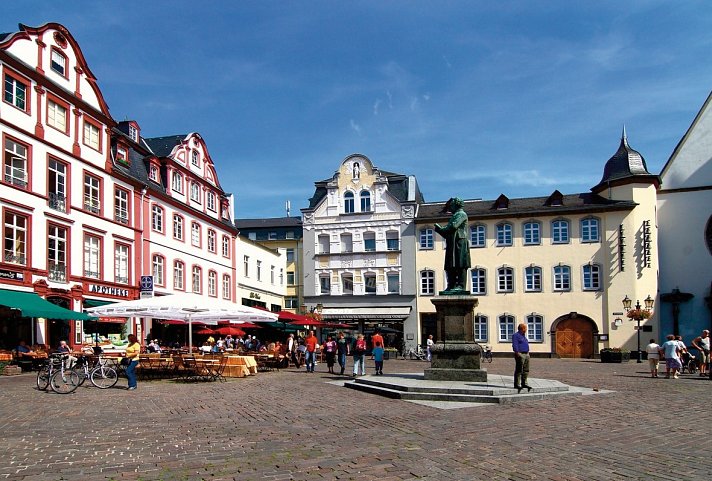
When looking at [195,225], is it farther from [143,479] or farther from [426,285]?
[143,479]

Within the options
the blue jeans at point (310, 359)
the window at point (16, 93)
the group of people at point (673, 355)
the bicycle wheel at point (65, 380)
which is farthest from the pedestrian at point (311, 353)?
the window at point (16, 93)

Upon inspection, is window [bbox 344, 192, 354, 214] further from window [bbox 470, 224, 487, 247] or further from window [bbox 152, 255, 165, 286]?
window [bbox 152, 255, 165, 286]

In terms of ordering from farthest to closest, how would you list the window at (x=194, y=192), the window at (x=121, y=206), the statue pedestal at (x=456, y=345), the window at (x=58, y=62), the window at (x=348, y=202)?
1. the window at (x=348, y=202)
2. the window at (x=194, y=192)
3. the window at (x=121, y=206)
4. the window at (x=58, y=62)
5. the statue pedestal at (x=456, y=345)

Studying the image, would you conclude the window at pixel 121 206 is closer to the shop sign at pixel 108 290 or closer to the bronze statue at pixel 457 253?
the shop sign at pixel 108 290

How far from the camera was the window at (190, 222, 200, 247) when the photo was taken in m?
41.7

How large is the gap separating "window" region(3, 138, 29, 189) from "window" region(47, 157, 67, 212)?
1389 mm

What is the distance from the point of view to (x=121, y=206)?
3378 cm

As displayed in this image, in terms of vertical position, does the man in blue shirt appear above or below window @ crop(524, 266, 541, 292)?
below

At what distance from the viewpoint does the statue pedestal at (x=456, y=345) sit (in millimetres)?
17000

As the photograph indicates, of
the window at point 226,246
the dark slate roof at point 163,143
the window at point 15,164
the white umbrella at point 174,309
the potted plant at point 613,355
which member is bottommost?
the potted plant at point 613,355

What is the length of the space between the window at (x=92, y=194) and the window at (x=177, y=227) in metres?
7.83

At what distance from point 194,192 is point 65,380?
2672 cm

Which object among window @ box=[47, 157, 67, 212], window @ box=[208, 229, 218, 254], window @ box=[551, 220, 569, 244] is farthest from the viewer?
window @ box=[208, 229, 218, 254]

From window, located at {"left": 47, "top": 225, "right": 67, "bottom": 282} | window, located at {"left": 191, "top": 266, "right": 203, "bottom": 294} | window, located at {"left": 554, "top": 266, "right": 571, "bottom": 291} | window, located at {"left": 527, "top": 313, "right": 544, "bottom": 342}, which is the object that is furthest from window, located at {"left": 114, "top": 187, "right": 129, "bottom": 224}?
window, located at {"left": 554, "top": 266, "right": 571, "bottom": 291}
